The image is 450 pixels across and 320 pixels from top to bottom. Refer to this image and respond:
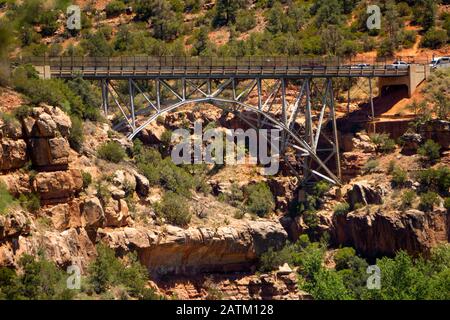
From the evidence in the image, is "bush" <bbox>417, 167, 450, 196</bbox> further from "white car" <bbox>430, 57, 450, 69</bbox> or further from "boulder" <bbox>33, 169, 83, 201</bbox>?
"boulder" <bbox>33, 169, 83, 201</bbox>

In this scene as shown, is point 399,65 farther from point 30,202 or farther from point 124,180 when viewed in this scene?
point 30,202

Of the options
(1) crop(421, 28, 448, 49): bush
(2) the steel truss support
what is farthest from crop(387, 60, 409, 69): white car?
(1) crop(421, 28, 448, 49): bush

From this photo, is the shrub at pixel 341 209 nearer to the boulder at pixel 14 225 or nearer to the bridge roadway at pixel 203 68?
the bridge roadway at pixel 203 68
